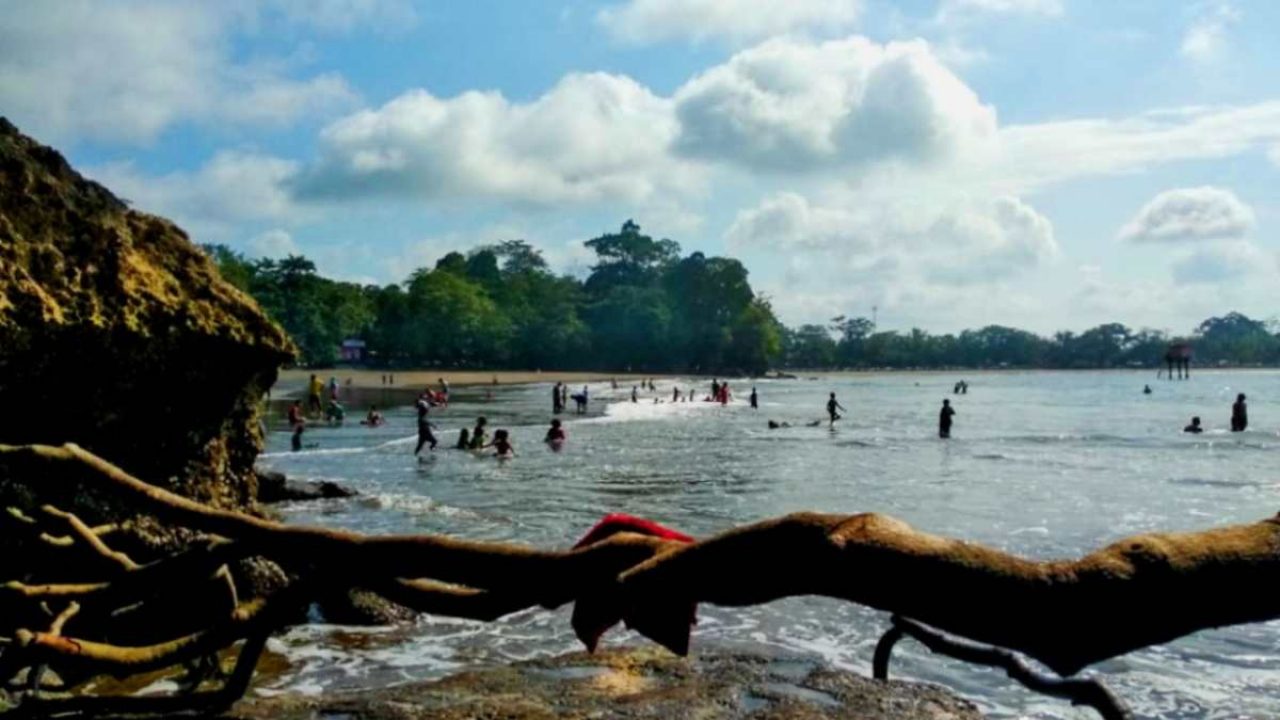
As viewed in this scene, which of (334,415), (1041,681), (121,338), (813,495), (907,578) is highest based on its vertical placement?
(121,338)

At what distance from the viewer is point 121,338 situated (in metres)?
8.57

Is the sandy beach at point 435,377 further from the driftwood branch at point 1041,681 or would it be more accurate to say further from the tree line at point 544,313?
the driftwood branch at point 1041,681

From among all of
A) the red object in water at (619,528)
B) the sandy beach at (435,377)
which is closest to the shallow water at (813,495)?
the red object in water at (619,528)

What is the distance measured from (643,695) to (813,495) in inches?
806

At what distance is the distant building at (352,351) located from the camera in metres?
120

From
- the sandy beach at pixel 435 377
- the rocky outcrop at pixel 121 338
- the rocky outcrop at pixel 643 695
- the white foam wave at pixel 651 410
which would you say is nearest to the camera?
the rocky outcrop at pixel 643 695

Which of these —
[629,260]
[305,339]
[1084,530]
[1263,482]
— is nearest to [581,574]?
[1084,530]

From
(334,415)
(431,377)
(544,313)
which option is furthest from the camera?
(544,313)

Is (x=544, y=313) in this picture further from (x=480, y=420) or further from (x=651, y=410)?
(x=480, y=420)

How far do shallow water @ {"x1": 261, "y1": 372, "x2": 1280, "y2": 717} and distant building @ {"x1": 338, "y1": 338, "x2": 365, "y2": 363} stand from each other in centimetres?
5700

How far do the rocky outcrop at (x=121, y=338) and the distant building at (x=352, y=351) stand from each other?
112m

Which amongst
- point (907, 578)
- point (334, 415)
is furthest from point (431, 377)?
point (907, 578)

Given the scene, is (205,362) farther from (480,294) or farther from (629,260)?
(629,260)

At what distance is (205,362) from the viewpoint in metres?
9.55
